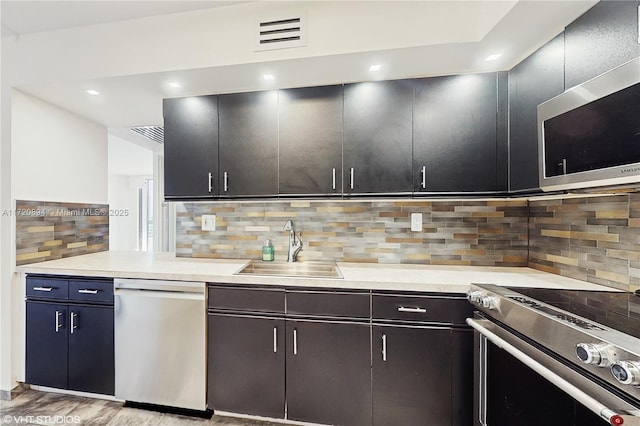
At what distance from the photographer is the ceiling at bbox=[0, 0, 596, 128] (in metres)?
1.38

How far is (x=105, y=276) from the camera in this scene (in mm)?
1866

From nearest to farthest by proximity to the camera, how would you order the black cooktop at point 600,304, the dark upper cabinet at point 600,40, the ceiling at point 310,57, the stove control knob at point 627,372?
the stove control knob at point 627,372, the black cooktop at point 600,304, the dark upper cabinet at point 600,40, the ceiling at point 310,57

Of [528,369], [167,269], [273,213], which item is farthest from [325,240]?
[528,369]

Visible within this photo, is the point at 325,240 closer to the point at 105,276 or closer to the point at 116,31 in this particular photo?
the point at 105,276

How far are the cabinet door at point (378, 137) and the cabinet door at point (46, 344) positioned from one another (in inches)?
89.4

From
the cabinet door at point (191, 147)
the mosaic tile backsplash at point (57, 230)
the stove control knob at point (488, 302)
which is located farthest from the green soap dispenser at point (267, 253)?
the mosaic tile backsplash at point (57, 230)

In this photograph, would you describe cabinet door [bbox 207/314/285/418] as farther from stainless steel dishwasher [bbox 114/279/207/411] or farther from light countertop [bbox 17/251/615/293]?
light countertop [bbox 17/251/615/293]

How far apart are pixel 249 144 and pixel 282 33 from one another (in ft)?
2.47

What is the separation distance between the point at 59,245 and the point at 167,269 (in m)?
1.26

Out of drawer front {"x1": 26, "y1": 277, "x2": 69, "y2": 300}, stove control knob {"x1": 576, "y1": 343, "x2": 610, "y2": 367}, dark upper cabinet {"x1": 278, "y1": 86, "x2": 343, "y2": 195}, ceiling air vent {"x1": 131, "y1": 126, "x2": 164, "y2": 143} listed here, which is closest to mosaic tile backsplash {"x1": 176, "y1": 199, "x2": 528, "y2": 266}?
dark upper cabinet {"x1": 278, "y1": 86, "x2": 343, "y2": 195}

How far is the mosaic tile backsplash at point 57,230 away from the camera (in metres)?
2.07

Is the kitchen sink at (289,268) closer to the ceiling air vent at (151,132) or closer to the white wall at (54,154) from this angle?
the white wall at (54,154)

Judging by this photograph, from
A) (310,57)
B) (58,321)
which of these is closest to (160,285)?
(58,321)

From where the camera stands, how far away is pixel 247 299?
5.62 ft
